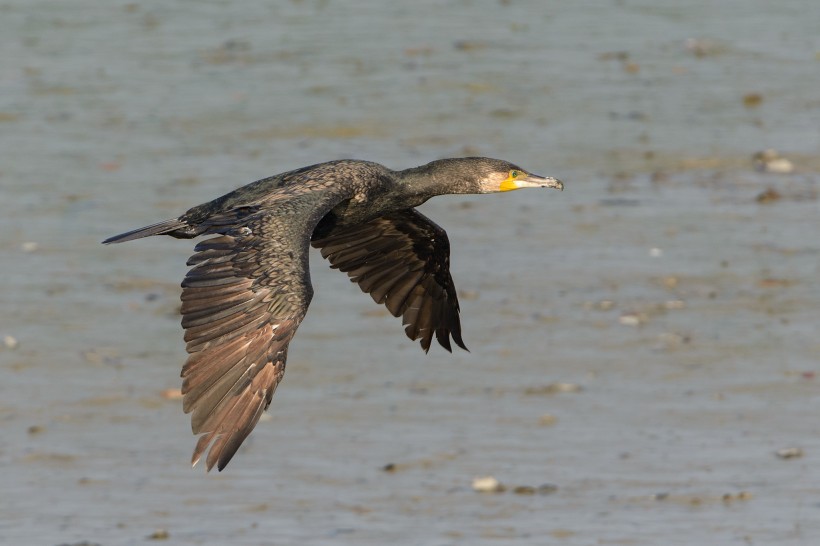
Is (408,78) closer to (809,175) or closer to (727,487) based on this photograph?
(809,175)

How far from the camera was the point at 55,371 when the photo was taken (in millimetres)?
12023

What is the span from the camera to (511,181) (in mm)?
8820

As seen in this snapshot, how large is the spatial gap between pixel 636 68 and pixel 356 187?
11.4 metres

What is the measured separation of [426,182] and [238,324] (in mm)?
1869

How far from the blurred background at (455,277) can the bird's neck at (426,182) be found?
1.94 metres

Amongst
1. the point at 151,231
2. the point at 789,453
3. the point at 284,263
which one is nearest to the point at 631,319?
the point at 789,453

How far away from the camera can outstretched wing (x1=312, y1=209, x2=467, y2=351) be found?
9516mm

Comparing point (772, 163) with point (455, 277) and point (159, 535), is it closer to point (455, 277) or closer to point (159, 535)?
point (455, 277)

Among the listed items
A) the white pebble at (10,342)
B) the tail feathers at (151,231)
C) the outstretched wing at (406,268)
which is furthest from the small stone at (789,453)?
the white pebble at (10,342)

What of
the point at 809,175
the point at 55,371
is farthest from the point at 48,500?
the point at 809,175

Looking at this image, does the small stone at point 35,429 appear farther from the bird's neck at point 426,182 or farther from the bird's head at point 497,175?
the bird's head at point 497,175

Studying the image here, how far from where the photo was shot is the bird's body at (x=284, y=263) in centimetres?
695

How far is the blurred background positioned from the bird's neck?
6.38 ft

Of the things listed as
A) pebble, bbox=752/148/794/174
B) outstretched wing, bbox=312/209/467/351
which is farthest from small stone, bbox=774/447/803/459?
pebble, bbox=752/148/794/174
